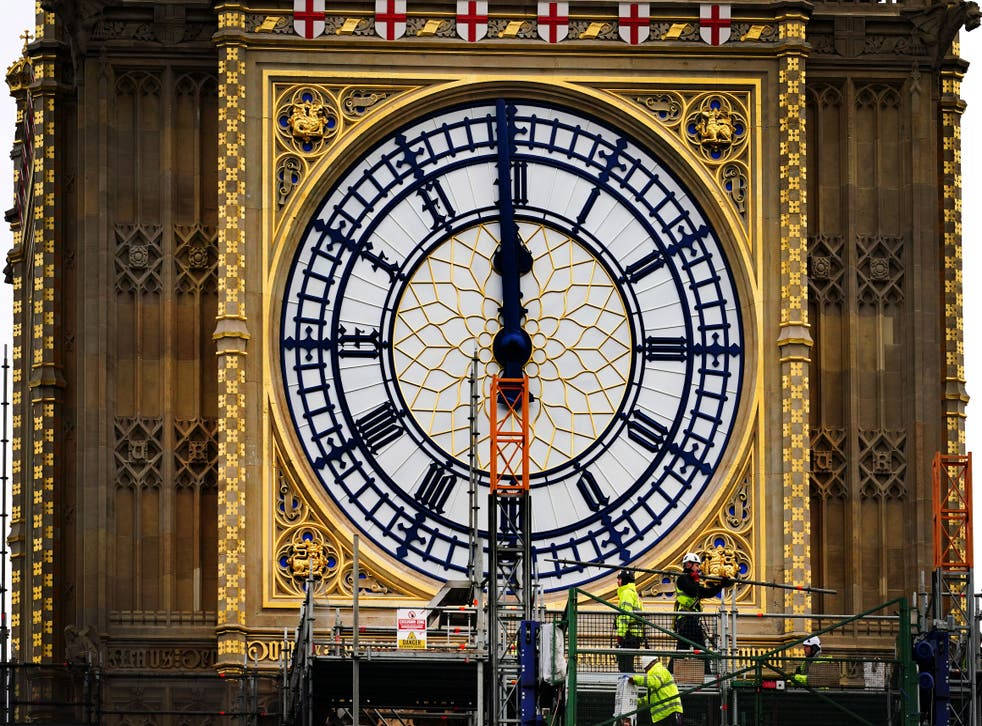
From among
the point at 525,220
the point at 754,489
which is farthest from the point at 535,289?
the point at 754,489

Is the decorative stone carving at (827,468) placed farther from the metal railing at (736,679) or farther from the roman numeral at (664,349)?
the metal railing at (736,679)

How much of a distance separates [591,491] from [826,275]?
4.49 metres

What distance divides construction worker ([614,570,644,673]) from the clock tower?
2132mm

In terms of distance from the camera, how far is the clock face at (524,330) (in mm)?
45781

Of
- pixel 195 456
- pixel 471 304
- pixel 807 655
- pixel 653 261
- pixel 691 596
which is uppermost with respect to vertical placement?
pixel 653 261

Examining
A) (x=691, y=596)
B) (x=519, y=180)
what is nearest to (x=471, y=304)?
(x=519, y=180)

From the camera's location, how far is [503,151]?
1825 inches

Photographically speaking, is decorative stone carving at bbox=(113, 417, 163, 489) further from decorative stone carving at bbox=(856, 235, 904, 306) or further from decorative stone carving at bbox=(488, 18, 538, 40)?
decorative stone carving at bbox=(856, 235, 904, 306)

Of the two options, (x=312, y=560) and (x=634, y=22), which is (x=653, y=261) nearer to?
(x=634, y=22)

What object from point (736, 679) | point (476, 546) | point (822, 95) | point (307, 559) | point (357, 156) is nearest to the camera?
point (736, 679)

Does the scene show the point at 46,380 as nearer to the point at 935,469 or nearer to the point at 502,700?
the point at 502,700

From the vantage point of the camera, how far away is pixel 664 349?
46438 millimetres

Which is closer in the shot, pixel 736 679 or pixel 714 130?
pixel 736 679

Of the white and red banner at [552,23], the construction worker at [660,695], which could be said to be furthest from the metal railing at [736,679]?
the white and red banner at [552,23]
